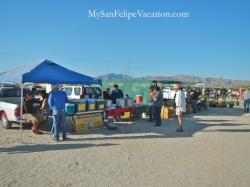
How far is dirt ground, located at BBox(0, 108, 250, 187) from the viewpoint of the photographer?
6609mm

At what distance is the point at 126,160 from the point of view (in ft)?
27.1

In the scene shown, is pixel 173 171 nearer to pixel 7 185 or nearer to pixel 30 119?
pixel 7 185

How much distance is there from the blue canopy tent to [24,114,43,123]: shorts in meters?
1.16

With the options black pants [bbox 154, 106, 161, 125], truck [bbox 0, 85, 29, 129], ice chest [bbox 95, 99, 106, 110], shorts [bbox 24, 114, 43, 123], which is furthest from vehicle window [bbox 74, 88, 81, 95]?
shorts [bbox 24, 114, 43, 123]

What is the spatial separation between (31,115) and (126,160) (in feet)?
17.9

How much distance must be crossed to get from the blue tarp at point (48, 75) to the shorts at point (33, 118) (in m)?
1.46

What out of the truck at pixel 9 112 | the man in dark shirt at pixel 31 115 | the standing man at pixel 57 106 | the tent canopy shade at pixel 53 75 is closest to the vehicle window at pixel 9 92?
the truck at pixel 9 112

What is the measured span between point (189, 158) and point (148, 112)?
9432 mm

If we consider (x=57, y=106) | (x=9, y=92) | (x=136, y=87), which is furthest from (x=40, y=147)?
(x=136, y=87)

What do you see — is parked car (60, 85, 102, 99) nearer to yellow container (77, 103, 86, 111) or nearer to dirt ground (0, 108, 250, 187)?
yellow container (77, 103, 86, 111)

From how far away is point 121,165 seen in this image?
7.80m

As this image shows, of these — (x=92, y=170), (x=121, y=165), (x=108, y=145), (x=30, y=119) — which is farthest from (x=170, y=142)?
(x=30, y=119)

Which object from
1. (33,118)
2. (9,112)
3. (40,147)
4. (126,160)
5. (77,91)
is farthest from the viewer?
(77,91)

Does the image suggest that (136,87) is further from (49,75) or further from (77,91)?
(49,75)
